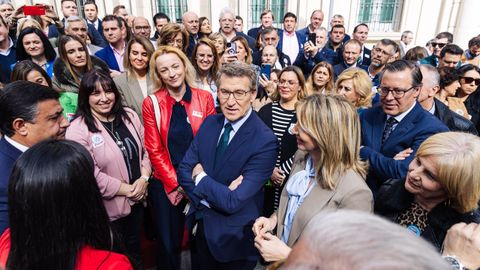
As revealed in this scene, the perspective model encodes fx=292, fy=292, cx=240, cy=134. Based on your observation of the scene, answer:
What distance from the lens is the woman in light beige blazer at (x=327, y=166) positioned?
1.65 metres

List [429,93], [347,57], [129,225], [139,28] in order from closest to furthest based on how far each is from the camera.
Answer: [129,225] → [429,93] → [347,57] → [139,28]

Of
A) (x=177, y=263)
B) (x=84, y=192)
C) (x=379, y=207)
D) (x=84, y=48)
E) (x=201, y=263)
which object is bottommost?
(x=177, y=263)

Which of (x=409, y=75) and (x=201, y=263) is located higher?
(x=409, y=75)

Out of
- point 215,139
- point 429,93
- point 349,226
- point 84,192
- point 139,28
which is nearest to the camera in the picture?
point 349,226

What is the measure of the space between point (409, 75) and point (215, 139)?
1.61m

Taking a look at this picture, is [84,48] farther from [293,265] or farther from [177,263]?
[293,265]

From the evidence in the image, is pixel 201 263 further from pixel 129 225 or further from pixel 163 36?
pixel 163 36

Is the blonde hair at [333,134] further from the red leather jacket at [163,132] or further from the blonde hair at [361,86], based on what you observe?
the blonde hair at [361,86]

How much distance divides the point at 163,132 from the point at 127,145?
33 centimetres

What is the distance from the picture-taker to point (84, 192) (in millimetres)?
1198

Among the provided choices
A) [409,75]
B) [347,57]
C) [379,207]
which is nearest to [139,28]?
[347,57]

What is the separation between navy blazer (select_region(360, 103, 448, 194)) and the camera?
2143 millimetres

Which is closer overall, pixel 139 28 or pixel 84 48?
pixel 84 48

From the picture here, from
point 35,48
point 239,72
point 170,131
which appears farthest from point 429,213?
point 35,48
